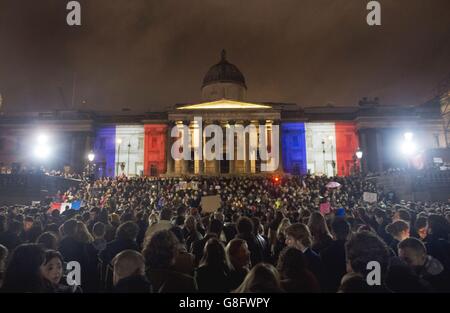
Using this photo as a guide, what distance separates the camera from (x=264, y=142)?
179ft

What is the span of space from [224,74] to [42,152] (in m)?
36.9

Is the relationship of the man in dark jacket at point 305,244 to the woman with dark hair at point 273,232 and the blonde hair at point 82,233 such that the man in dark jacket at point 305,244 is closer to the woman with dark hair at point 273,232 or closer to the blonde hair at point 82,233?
the woman with dark hair at point 273,232

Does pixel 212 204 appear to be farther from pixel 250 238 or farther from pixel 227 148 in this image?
pixel 227 148

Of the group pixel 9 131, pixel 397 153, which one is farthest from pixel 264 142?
pixel 9 131

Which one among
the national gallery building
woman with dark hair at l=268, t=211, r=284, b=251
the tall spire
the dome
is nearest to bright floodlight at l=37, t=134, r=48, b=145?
the national gallery building

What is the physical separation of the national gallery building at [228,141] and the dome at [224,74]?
973 cm

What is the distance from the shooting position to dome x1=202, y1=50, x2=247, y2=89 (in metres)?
67.4

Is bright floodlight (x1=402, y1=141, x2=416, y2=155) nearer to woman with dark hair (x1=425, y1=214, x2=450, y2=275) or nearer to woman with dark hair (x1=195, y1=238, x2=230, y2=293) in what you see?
woman with dark hair (x1=425, y1=214, x2=450, y2=275)

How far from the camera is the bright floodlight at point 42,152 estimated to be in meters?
57.6

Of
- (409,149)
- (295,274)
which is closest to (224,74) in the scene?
(409,149)

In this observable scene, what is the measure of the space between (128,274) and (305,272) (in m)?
2.12

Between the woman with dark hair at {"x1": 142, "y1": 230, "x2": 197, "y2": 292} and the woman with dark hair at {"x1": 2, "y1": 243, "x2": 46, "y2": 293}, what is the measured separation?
4.16 ft

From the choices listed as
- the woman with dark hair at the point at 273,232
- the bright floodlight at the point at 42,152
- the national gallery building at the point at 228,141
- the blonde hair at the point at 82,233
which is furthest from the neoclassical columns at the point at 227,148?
the blonde hair at the point at 82,233
